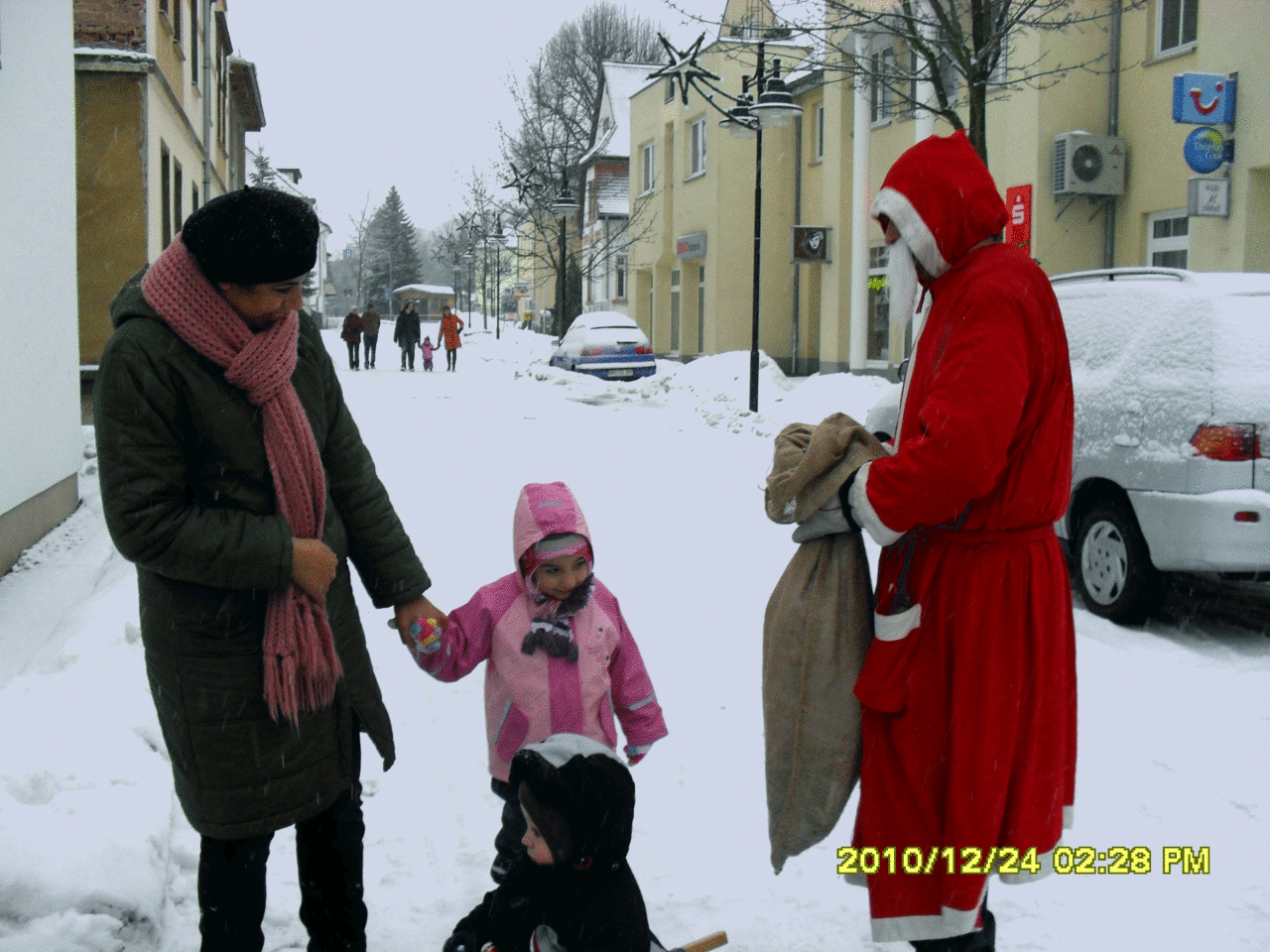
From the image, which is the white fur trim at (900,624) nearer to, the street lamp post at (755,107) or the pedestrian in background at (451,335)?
the street lamp post at (755,107)

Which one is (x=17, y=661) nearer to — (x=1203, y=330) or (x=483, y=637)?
(x=483, y=637)

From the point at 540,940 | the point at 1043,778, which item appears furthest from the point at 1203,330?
the point at 540,940

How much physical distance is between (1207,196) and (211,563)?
14.4 meters

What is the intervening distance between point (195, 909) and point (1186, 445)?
4.90m

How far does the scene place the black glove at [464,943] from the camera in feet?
9.21

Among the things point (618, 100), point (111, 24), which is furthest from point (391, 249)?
point (111, 24)

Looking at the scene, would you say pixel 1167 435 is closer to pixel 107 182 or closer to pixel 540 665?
pixel 540 665

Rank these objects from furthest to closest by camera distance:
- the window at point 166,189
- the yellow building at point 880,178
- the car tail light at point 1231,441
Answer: the window at point 166,189
the yellow building at point 880,178
the car tail light at point 1231,441

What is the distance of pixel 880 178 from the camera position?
23.1 m

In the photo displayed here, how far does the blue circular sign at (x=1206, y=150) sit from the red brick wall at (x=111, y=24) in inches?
493

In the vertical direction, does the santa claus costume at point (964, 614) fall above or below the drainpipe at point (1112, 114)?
below

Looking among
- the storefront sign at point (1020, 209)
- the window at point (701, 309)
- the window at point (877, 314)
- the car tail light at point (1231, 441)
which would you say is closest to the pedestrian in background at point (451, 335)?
the window at point (701, 309)

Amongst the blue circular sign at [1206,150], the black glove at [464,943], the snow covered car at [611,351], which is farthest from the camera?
the snow covered car at [611,351]

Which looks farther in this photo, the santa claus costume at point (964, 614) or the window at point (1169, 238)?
→ the window at point (1169, 238)
